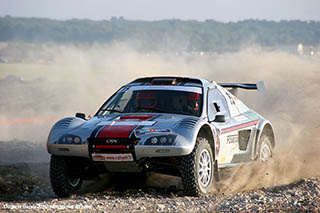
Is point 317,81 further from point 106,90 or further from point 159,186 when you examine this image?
point 159,186

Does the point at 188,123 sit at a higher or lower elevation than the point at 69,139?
higher

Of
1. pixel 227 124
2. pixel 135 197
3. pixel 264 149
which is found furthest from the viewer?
pixel 264 149

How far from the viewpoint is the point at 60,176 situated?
7.88 metres

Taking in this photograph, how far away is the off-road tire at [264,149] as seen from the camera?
389 inches

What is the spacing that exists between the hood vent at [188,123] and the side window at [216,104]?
0.76 meters

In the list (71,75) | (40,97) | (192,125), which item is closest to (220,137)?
(192,125)

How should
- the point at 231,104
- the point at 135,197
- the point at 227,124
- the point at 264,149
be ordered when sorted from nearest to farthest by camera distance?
the point at 135,197, the point at 227,124, the point at 231,104, the point at 264,149

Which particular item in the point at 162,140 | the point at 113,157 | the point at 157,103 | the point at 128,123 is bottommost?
the point at 113,157

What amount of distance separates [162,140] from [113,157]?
63 centimetres

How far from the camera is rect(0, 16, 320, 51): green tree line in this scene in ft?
281

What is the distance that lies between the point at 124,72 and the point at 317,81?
13.5 m

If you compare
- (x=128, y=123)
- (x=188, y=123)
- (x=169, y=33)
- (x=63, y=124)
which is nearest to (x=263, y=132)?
(x=188, y=123)

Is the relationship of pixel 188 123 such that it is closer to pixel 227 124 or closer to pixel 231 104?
pixel 227 124

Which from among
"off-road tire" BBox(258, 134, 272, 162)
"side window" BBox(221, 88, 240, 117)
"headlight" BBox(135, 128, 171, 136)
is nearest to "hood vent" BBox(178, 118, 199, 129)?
"headlight" BBox(135, 128, 171, 136)
